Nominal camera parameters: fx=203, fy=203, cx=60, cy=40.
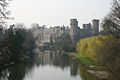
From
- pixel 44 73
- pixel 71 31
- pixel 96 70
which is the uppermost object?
pixel 71 31

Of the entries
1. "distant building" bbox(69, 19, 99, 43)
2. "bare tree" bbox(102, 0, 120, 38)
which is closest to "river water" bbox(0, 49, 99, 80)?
"bare tree" bbox(102, 0, 120, 38)

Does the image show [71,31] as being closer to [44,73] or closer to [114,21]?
[44,73]

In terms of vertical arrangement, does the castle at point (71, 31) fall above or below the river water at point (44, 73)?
above

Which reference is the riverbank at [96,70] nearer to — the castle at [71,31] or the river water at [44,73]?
the river water at [44,73]

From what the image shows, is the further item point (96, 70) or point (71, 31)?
point (71, 31)


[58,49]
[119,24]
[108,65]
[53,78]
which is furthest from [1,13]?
[58,49]

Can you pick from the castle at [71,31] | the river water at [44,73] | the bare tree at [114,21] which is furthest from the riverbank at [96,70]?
the castle at [71,31]

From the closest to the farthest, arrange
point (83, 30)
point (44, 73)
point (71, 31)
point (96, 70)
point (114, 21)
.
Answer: point (114, 21), point (96, 70), point (44, 73), point (71, 31), point (83, 30)

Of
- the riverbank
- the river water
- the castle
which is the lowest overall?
the river water

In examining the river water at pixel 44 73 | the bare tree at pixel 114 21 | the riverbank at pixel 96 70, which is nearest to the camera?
the bare tree at pixel 114 21

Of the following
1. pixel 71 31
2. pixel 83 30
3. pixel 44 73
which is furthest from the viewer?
pixel 83 30

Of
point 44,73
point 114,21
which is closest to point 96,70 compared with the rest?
point 44,73

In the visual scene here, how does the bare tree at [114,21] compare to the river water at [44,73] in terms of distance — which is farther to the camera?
the river water at [44,73]

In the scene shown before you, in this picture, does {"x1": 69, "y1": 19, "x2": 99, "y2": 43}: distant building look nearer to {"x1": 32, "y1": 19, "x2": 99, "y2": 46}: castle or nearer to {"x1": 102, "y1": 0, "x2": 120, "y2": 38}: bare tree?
{"x1": 32, "y1": 19, "x2": 99, "y2": 46}: castle
